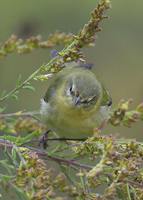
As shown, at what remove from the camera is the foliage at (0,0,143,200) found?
2459mm

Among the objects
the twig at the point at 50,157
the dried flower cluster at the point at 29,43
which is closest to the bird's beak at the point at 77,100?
the dried flower cluster at the point at 29,43

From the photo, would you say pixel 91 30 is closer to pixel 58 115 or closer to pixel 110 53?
pixel 58 115

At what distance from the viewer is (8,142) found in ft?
9.44

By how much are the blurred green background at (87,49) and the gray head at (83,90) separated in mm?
2186

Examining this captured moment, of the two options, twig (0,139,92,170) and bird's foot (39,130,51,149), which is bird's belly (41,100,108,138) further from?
twig (0,139,92,170)

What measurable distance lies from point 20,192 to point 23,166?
1.23 ft

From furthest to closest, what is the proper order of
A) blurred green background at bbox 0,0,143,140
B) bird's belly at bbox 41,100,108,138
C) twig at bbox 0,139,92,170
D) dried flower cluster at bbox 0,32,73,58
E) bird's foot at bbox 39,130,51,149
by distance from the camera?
1. blurred green background at bbox 0,0,143,140
2. bird's belly at bbox 41,100,108,138
3. bird's foot at bbox 39,130,51,149
4. dried flower cluster at bbox 0,32,73,58
5. twig at bbox 0,139,92,170

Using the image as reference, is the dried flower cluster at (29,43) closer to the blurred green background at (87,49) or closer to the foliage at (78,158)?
the foliage at (78,158)

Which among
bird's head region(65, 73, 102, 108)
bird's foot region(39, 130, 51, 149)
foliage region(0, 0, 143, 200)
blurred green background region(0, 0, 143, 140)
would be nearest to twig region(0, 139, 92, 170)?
foliage region(0, 0, 143, 200)

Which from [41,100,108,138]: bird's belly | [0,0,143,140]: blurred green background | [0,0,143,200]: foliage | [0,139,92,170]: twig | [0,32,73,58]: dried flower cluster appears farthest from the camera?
[0,0,143,140]: blurred green background

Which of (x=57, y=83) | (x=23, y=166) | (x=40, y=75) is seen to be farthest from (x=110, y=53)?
(x=23, y=166)

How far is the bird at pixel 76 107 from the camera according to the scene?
4.21m

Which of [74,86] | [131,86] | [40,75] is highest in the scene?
[131,86]

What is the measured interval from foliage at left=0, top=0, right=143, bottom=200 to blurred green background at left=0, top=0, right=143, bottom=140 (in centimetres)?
351
